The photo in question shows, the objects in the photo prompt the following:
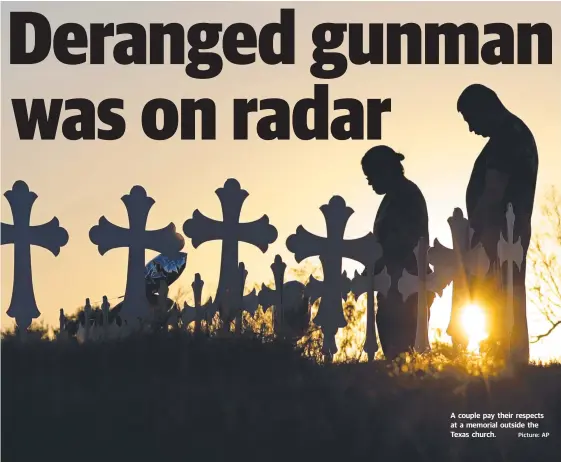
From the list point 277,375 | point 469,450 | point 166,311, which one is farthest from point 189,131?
point 469,450

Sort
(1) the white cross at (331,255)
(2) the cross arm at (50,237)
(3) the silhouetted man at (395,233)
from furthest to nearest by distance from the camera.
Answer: (3) the silhouetted man at (395,233)
(2) the cross arm at (50,237)
(1) the white cross at (331,255)

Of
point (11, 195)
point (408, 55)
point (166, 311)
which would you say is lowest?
point (166, 311)

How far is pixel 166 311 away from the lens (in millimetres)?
17703

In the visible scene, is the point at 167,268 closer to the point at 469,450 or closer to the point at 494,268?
the point at 494,268

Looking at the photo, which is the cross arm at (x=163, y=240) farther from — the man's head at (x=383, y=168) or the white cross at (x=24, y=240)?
the man's head at (x=383, y=168)

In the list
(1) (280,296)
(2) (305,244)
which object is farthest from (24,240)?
(2) (305,244)

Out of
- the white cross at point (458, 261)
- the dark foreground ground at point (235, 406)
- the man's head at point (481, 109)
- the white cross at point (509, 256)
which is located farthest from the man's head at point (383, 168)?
the dark foreground ground at point (235, 406)

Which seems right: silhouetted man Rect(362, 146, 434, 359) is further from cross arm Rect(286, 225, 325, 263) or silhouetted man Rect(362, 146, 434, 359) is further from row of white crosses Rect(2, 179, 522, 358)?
cross arm Rect(286, 225, 325, 263)

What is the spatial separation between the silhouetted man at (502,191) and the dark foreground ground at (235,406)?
2.10 meters

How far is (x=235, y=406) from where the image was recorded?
557 inches

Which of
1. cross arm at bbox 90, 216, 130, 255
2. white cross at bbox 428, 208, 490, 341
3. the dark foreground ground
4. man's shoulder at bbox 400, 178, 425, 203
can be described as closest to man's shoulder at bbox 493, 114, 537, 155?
white cross at bbox 428, 208, 490, 341

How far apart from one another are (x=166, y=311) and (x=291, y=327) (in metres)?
1.43

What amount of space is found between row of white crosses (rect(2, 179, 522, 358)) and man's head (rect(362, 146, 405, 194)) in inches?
44.7

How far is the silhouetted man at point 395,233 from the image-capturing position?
1936 cm
